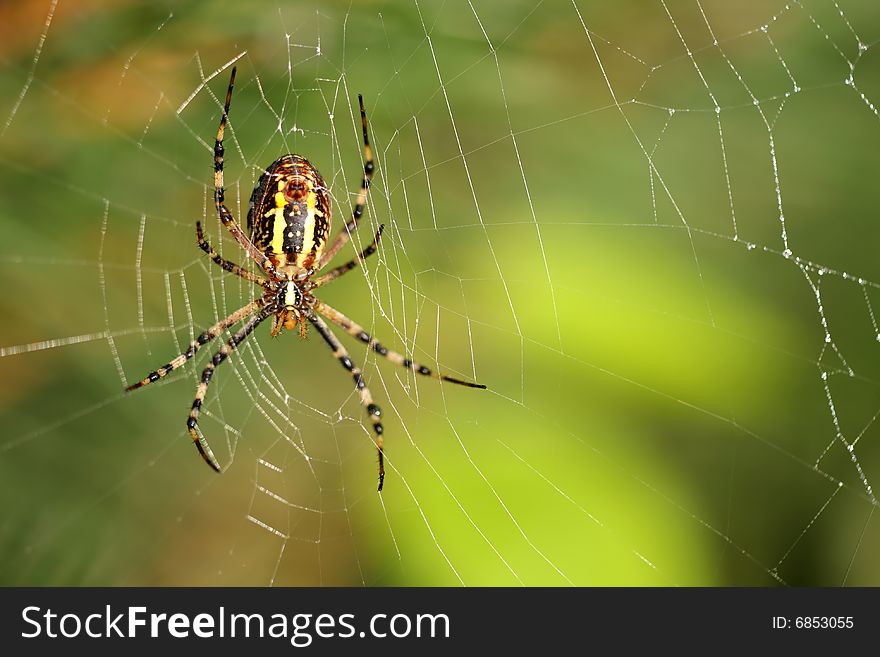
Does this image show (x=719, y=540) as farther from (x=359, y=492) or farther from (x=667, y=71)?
(x=667, y=71)

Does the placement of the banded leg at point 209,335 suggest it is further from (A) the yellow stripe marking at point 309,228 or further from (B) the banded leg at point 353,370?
(A) the yellow stripe marking at point 309,228

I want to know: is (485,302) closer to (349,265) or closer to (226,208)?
(349,265)

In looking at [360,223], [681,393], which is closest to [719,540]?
[681,393]

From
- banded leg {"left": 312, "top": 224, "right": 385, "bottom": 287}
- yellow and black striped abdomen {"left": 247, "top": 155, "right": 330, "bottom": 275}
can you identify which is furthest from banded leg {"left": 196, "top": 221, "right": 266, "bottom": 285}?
banded leg {"left": 312, "top": 224, "right": 385, "bottom": 287}

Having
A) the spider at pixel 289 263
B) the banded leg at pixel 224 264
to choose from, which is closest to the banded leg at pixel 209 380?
the spider at pixel 289 263

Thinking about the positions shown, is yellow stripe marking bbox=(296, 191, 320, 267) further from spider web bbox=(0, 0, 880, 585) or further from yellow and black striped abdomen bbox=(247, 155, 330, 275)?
spider web bbox=(0, 0, 880, 585)

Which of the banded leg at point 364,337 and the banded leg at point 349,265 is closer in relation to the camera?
the banded leg at point 349,265
